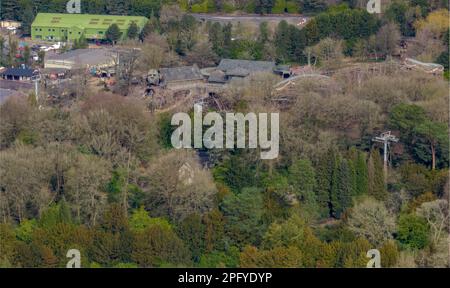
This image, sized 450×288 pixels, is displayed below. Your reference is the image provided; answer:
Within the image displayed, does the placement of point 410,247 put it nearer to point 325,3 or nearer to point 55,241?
point 55,241

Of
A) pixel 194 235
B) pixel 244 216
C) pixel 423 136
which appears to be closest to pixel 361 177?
pixel 423 136

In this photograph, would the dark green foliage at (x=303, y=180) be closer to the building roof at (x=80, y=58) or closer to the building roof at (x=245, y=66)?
the building roof at (x=245, y=66)

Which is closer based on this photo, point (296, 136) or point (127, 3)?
point (296, 136)

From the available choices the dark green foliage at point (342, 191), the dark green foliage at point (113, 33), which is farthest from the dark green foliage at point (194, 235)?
the dark green foliage at point (113, 33)

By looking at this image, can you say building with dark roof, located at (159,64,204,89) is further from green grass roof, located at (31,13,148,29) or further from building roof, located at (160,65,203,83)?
A: green grass roof, located at (31,13,148,29)

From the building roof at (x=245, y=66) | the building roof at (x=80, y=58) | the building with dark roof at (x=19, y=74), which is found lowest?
the building with dark roof at (x=19, y=74)

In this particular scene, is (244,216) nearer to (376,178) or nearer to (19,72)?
(376,178)
